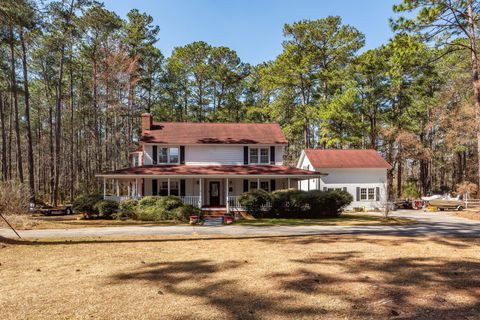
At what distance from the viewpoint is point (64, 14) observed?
29.0m

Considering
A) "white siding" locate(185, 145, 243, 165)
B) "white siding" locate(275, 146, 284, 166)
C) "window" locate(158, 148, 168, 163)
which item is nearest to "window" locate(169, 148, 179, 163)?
"window" locate(158, 148, 168, 163)

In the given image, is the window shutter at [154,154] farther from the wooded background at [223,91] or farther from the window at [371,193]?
the window at [371,193]

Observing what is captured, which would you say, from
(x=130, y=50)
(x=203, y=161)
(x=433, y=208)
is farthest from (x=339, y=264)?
(x=130, y=50)

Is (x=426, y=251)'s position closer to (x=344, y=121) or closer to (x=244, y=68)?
(x=344, y=121)

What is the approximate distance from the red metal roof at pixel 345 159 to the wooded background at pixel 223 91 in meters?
4.36

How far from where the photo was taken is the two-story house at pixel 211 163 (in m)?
25.3

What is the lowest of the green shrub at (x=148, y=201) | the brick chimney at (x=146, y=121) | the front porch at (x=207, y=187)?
the green shrub at (x=148, y=201)

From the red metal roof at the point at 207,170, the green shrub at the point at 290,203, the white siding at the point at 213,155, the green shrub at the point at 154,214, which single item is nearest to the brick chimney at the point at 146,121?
the red metal roof at the point at 207,170

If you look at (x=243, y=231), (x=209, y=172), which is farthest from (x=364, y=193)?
(x=243, y=231)

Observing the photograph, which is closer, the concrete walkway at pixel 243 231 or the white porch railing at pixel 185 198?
the concrete walkway at pixel 243 231

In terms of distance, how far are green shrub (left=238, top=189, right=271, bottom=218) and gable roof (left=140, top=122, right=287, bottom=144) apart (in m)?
6.95

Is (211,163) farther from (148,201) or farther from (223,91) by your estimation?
(223,91)

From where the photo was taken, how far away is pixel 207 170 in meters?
25.1

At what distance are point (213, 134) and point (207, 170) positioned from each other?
17.3 feet
